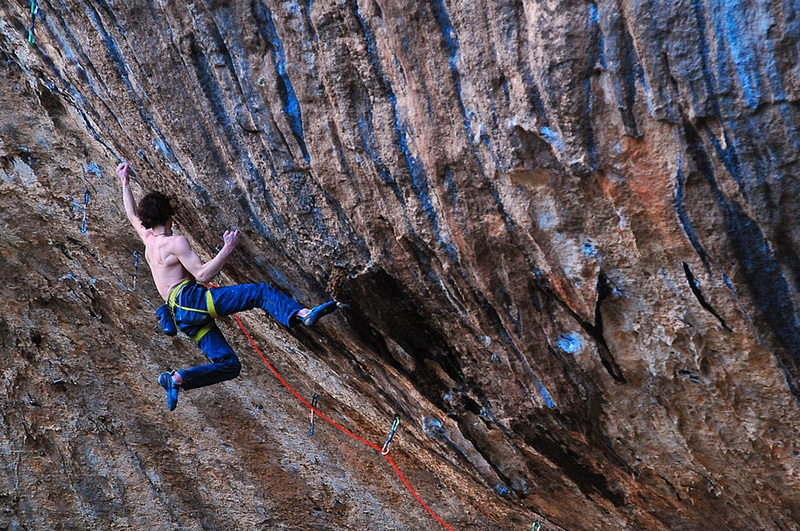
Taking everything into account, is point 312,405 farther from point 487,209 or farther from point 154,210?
point 487,209

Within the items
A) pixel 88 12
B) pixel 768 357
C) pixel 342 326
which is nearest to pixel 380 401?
pixel 342 326

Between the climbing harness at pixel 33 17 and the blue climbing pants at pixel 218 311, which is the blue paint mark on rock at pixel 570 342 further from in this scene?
the climbing harness at pixel 33 17

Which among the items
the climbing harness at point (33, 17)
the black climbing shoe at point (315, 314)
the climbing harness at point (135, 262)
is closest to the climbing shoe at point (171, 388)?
the black climbing shoe at point (315, 314)

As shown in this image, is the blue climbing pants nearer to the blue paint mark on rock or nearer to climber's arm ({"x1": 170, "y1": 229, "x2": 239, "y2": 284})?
climber's arm ({"x1": 170, "y1": 229, "x2": 239, "y2": 284})

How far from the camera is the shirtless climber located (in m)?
4.11

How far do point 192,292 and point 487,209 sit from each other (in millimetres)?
1976

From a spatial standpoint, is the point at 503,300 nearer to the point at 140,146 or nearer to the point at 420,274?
the point at 420,274

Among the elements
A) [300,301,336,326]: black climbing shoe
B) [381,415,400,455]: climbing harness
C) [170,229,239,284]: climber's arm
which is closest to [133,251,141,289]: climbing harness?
[170,229,239,284]: climber's arm

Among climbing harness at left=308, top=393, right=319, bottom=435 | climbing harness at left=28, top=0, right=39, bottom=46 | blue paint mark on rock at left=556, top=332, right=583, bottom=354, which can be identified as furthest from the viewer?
climbing harness at left=308, top=393, right=319, bottom=435

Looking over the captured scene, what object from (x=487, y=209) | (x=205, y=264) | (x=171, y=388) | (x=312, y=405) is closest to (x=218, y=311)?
(x=205, y=264)

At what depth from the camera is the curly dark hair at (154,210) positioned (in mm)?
4281

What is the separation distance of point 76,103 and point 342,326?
2.41 metres

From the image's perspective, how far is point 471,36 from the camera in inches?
117

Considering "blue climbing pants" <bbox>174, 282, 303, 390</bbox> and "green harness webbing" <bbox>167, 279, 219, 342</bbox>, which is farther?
"green harness webbing" <bbox>167, 279, 219, 342</bbox>
